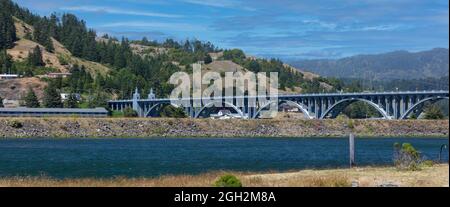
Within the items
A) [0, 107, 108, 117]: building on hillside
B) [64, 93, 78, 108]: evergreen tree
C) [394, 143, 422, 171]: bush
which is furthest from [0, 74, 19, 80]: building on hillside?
[394, 143, 422, 171]: bush

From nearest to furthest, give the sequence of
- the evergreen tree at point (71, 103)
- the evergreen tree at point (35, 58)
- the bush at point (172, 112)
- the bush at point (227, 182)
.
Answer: the bush at point (227, 182), the evergreen tree at point (71, 103), the bush at point (172, 112), the evergreen tree at point (35, 58)

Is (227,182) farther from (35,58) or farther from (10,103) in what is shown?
(35,58)

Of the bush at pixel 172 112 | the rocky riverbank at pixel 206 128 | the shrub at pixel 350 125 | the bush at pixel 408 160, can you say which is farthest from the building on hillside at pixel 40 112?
the bush at pixel 408 160

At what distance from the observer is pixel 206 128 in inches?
4815

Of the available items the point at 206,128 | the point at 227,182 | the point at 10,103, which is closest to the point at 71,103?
the point at 10,103

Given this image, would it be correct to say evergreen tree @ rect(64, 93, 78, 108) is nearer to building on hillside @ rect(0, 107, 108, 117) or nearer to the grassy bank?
building on hillside @ rect(0, 107, 108, 117)

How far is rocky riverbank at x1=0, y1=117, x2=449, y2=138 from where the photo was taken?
10619cm

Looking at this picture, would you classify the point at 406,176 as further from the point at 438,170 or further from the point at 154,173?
the point at 154,173

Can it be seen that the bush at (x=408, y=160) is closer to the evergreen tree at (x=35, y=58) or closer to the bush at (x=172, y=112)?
the bush at (x=172, y=112)

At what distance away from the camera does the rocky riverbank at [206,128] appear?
106188 mm

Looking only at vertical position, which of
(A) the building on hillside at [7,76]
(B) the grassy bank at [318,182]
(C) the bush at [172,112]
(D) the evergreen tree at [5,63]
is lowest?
(C) the bush at [172,112]

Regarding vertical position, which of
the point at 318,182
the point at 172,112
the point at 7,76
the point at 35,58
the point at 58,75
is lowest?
the point at 172,112

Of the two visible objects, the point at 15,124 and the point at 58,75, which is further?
the point at 58,75
